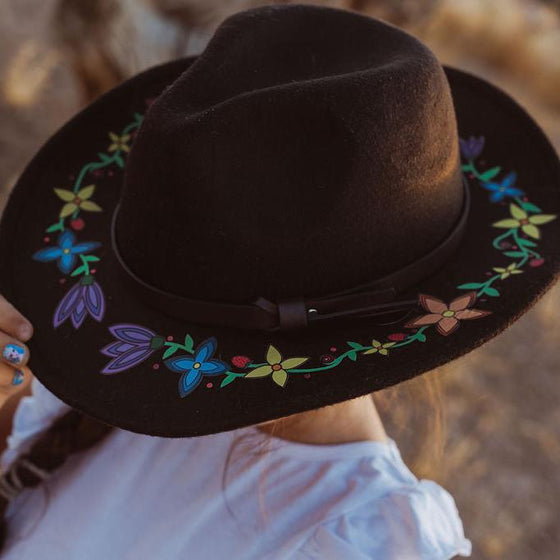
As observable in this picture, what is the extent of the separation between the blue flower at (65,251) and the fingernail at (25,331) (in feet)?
0.50

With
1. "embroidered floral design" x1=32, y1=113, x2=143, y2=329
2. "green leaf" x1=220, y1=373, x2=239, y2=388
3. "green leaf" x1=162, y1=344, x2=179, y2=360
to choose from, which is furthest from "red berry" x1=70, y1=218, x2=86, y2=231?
Answer: "green leaf" x1=220, y1=373, x2=239, y2=388

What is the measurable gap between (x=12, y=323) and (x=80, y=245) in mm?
228

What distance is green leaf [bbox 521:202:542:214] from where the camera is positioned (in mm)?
1231

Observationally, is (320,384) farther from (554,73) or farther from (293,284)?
(554,73)

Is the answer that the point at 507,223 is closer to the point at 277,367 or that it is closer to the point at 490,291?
the point at 490,291

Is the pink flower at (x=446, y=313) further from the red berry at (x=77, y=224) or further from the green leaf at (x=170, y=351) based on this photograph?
the red berry at (x=77, y=224)

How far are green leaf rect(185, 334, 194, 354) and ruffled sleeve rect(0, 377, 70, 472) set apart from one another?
0.56m

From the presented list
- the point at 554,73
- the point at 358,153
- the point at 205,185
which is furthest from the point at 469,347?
the point at 554,73

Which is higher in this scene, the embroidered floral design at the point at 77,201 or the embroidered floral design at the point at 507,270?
the embroidered floral design at the point at 77,201

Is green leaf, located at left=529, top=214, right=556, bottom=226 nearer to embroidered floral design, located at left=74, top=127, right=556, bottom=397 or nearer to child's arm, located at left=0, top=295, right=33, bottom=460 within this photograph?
embroidered floral design, located at left=74, top=127, right=556, bottom=397

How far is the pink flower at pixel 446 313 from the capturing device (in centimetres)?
98

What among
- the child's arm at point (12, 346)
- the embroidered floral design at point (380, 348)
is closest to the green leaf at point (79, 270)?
the child's arm at point (12, 346)

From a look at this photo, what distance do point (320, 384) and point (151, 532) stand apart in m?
0.56

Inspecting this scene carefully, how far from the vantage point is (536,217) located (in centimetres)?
122
